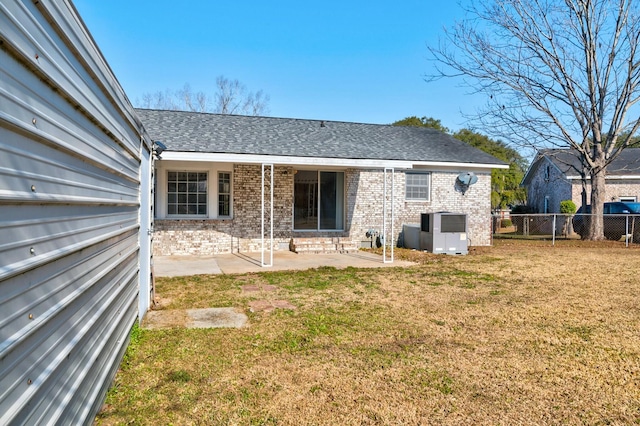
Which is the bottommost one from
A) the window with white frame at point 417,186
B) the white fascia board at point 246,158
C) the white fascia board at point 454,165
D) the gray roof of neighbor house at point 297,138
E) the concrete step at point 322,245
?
the concrete step at point 322,245

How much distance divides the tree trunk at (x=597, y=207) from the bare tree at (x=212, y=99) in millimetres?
26371

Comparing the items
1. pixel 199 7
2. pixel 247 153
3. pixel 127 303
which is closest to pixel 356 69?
pixel 199 7

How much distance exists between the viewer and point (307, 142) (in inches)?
549

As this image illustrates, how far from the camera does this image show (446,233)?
42.5ft

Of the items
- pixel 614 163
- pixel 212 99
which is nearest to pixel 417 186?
pixel 614 163

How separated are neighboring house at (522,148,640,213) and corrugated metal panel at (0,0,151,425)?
21.9 metres

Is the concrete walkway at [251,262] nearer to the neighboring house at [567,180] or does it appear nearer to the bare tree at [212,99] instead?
the neighboring house at [567,180]

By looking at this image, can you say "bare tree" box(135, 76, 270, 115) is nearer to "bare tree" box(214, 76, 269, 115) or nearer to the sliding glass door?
"bare tree" box(214, 76, 269, 115)

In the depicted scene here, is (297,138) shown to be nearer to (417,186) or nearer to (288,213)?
(288,213)

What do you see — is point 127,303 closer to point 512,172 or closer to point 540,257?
point 540,257

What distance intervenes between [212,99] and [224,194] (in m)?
26.0

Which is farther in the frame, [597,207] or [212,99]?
[212,99]

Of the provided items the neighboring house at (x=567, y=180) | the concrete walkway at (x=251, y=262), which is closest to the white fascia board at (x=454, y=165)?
the concrete walkway at (x=251, y=262)

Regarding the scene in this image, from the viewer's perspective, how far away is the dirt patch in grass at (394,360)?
3160mm
